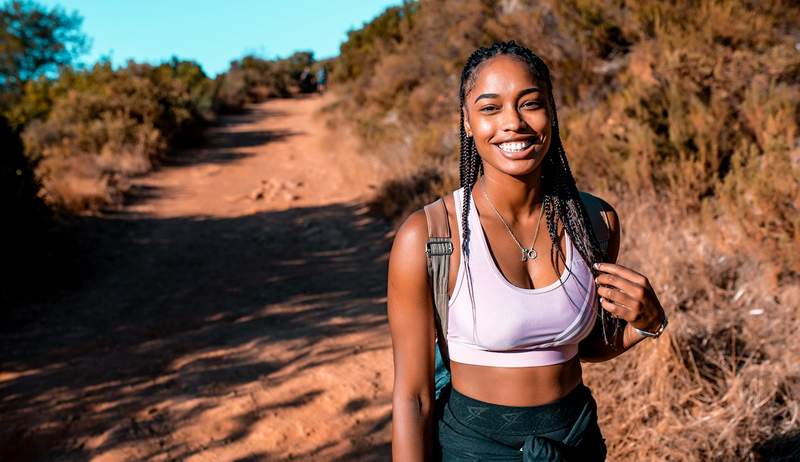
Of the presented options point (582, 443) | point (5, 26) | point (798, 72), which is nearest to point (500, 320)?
point (582, 443)

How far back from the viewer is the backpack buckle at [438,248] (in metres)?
1.43

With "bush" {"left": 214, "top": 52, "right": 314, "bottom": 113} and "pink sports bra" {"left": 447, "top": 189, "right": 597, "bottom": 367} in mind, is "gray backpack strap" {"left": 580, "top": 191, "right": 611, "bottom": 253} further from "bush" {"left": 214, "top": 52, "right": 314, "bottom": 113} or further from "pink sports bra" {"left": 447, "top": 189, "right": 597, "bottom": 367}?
"bush" {"left": 214, "top": 52, "right": 314, "bottom": 113}

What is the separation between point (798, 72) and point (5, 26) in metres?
33.2

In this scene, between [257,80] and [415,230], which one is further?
[257,80]

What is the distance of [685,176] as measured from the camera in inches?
222

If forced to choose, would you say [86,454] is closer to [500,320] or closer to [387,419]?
[387,419]

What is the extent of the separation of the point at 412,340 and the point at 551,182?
60 cm

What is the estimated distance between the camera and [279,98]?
3216 centimetres

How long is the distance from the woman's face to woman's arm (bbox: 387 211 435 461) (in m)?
0.26

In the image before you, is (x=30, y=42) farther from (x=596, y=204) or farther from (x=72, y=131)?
(x=596, y=204)

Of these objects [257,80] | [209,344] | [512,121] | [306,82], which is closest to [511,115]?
[512,121]

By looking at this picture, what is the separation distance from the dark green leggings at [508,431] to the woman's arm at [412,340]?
0.24ft

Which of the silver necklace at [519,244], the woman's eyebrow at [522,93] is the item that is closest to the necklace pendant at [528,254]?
the silver necklace at [519,244]

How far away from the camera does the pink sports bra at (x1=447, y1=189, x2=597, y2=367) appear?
1401 millimetres
